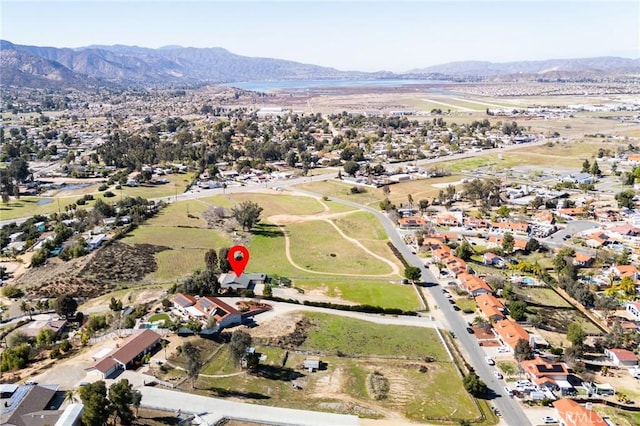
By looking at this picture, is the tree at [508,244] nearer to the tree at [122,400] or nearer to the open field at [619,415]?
the open field at [619,415]

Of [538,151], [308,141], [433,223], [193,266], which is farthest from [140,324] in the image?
[538,151]

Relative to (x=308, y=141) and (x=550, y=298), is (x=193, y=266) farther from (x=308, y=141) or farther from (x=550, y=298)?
(x=308, y=141)

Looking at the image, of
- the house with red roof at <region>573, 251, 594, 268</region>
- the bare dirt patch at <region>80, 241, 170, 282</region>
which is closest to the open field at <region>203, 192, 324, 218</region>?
the bare dirt patch at <region>80, 241, 170, 282</region>

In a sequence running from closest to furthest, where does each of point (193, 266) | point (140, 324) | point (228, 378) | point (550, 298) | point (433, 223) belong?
point (228, 378) < point (140, 324) < point (550, 298) < point (193, 266) < point (433, 223)

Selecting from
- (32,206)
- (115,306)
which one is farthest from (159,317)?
(32,206)

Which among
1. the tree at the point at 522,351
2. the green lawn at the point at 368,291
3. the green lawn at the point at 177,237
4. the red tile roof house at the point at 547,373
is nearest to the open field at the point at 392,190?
the green lawn at the point at 177,237

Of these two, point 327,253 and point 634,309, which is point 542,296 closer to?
point 634,309

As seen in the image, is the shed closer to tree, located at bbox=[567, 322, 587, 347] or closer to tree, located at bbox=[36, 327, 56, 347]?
tree, located at bbox=[36, 327, 56, 347]
